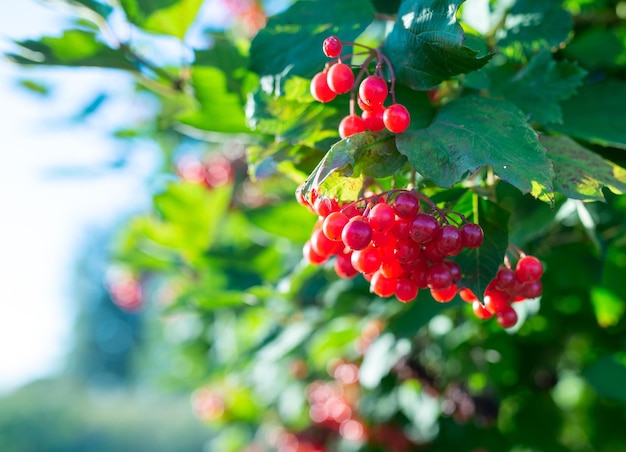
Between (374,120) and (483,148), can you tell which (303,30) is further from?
(483,148)

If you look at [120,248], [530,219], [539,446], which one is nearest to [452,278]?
[530,219]

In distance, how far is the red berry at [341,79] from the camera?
77cm

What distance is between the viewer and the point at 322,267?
1346mm

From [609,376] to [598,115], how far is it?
2.11 feet

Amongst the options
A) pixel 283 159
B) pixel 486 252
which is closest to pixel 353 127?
pixel 283 159

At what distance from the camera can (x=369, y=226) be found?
0.69 m

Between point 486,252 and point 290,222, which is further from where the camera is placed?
point 290,222

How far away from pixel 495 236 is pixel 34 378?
747 inches

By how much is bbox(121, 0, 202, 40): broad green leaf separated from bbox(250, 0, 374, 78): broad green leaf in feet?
1.38

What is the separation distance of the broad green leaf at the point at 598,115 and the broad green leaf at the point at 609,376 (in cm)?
61

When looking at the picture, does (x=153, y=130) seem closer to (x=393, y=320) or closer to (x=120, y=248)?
(x=120, y=248)

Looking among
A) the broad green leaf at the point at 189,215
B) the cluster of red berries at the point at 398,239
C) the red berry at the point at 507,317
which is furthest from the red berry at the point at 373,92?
the broad green leaf at the point at 189,215

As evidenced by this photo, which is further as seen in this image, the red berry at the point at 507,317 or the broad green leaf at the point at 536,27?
the broad green leaf at the point at 536,27

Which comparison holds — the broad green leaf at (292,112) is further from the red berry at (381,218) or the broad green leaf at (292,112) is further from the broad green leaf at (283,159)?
the red berry at (381,218)
